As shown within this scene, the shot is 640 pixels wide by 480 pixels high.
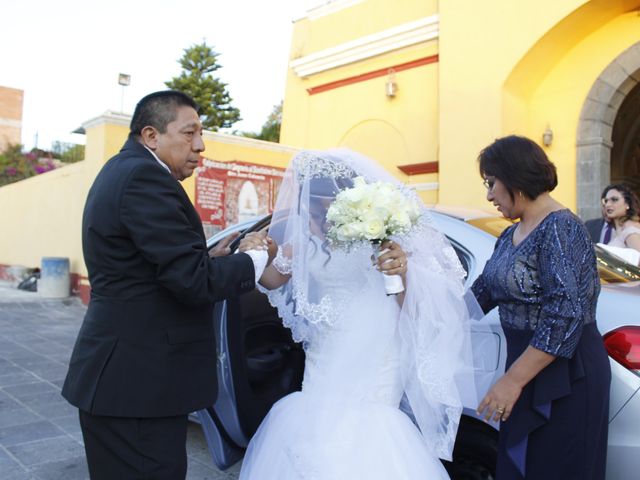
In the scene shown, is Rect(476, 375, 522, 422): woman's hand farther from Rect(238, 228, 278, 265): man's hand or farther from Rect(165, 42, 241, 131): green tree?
Rect(165, 42, 241, 131): green tree

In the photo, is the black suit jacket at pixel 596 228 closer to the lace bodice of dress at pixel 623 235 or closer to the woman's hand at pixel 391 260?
the lace bodice of dress at pixel 623 235

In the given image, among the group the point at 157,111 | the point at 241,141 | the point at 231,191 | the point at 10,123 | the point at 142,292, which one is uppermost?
the point at 10,123

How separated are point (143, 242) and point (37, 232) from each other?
40.5ft

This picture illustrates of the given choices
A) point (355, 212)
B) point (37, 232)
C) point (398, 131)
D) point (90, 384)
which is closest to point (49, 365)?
point (90, 384)

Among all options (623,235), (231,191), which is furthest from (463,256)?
(231,191)

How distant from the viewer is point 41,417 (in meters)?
4.50

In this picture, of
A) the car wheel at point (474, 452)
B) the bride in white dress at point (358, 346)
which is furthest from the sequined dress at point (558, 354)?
the car wheel at point (474, 452)

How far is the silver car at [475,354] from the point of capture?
2.21m

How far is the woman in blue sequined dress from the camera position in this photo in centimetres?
200

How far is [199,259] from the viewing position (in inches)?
77.6

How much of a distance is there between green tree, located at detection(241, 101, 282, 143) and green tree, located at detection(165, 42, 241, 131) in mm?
1917

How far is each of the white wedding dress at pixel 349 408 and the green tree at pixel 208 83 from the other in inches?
1126

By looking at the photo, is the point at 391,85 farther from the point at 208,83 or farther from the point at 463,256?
the point at 208,83

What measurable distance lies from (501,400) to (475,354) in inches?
19.2
